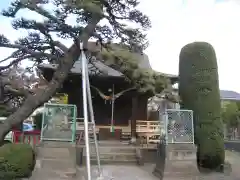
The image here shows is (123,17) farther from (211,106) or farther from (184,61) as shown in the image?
(211,106)

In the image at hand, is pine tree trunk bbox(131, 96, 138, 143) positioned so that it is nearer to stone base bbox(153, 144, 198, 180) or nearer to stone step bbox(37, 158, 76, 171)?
stone base bbox(153, 144, 198, 180)

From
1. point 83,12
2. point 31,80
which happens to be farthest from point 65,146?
point 31,80

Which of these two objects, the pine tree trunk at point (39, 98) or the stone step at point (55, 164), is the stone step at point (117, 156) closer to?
the stone step at point (55, 164)

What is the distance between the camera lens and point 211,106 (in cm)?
1208

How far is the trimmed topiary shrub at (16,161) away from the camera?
902 cm

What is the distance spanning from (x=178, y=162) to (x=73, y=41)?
16.6ft

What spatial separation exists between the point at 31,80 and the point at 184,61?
19158 millimetres

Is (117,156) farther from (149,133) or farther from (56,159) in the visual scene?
(56,159)

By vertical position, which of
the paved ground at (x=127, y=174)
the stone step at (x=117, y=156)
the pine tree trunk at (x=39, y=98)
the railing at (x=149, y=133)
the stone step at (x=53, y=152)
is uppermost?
the pine tree trunk at (x=39, y=98)

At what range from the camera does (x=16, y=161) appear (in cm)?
918

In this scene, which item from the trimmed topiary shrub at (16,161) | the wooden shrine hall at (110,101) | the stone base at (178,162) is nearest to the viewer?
the trimmed topiary shrub at (16,161)

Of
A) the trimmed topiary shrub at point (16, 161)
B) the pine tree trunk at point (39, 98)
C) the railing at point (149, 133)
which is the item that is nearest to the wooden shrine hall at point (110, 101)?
the railing at point (149, 133)

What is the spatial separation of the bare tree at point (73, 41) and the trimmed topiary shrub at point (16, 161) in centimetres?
52

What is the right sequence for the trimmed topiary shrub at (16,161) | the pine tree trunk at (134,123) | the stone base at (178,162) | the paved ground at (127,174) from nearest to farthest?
the trimmed topiary shrub at (16,161), the paved ground at (127,174), the stone base at (178,162), the pine tree trunk at (134,123)
